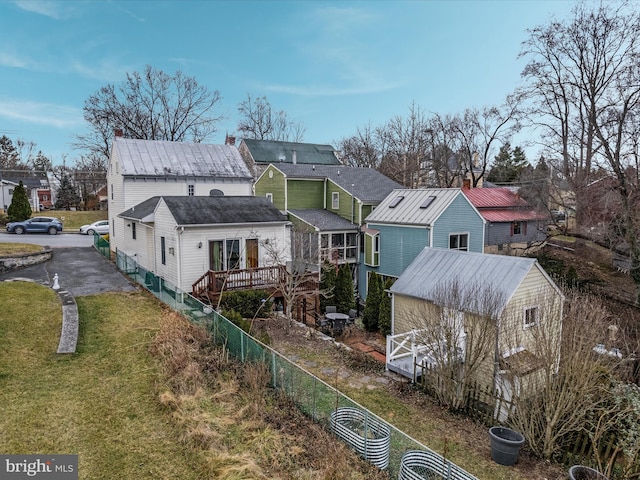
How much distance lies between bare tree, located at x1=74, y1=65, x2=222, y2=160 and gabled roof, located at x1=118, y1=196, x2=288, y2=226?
22.8 m

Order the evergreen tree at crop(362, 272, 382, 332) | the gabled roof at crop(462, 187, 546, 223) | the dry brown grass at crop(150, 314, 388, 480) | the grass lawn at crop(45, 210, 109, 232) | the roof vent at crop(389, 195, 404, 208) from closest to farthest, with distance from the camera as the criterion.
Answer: the dry brown grass at crop(150, 314, 388, 480) < the evergreen tree at crop(362, 272, 382, 332) < the roof vent at crop(389, 195, 404, 208) < the gabled roof at crop(462, 187, 546, 223) < the grass lawn at crop(45, 210, 109, 232)

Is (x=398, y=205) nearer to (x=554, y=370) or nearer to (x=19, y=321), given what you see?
(x=554, y=370)

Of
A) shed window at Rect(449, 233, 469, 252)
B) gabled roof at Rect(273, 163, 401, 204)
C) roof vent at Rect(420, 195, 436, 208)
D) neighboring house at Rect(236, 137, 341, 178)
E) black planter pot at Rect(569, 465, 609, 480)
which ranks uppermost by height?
neighboring house at Rect(236, 137, 341, 178)

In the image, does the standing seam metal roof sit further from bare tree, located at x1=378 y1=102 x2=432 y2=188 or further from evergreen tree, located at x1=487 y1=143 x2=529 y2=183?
evergreen tree, located at x1=487 y1=143 x2=529 y2=183

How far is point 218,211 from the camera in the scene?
1883 centimetres

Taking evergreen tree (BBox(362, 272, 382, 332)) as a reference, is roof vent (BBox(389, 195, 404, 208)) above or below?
above

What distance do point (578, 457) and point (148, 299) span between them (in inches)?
585

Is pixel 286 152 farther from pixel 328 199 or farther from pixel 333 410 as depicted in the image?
pixel 333 410

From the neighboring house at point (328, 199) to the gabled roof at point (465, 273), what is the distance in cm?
839

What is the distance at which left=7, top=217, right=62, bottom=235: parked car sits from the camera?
111 ft

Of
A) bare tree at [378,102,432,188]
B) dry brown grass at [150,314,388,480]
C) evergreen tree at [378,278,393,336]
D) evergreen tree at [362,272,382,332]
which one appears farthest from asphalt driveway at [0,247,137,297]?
bare tree at [378,102,432,188]

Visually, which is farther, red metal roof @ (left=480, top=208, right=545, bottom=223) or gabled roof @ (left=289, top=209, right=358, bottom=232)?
red metal roof @ (left=480, top=208, right=545, bottom=223)

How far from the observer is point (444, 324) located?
38.7ft

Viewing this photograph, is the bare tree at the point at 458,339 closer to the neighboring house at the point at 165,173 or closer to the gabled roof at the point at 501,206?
the neighboring house at the point at 165,173
